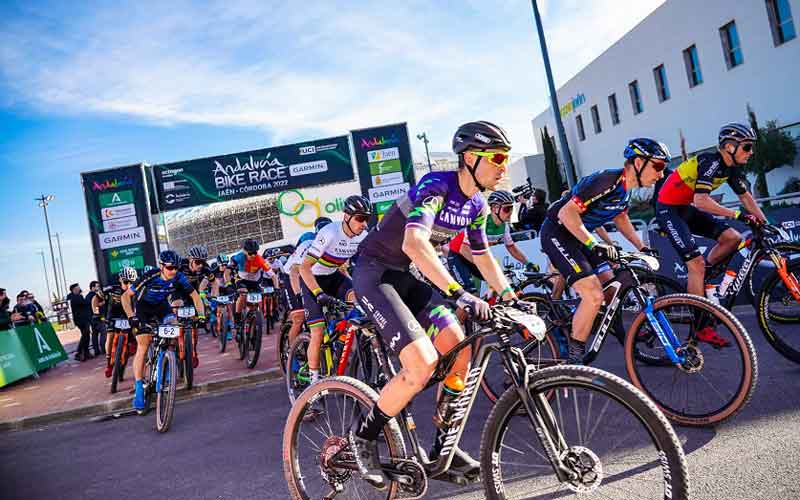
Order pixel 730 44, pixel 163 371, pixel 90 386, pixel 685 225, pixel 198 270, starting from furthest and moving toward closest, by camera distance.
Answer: pixel 730 44 → pixel 198 270 → pixel 90 386 → pixel 163 371 → pixel 685 225

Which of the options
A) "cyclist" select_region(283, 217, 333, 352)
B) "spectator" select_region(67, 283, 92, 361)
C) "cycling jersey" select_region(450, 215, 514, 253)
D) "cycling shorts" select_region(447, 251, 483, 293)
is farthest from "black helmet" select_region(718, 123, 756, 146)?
"spectator" select_region(67, 283, 92, 361)

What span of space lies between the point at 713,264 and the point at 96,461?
6380 millimetres

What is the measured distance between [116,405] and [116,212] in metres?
14.9

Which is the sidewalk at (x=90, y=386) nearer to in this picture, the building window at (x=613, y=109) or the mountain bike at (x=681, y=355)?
the mountain bike at (x=681, y=355)

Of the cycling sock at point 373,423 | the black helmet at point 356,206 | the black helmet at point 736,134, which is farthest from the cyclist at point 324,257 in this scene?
the black helmet at point 736,134

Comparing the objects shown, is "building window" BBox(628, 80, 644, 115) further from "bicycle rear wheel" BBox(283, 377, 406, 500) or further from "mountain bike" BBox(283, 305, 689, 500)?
"bicycle rear wheel" BBox(283, 377, 406, 500)

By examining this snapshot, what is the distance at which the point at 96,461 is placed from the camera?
5.50 meters

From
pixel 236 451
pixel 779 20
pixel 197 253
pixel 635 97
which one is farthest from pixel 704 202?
pixel 635 97

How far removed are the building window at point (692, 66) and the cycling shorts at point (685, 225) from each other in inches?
848

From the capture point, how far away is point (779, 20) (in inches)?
765

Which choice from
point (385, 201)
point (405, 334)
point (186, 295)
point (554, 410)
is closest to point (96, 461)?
point (186, 295)

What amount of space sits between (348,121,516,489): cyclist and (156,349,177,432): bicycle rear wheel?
383 centimetres

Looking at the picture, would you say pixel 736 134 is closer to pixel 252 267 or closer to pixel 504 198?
pixel 504 198

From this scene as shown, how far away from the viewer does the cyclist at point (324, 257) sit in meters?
5.74
